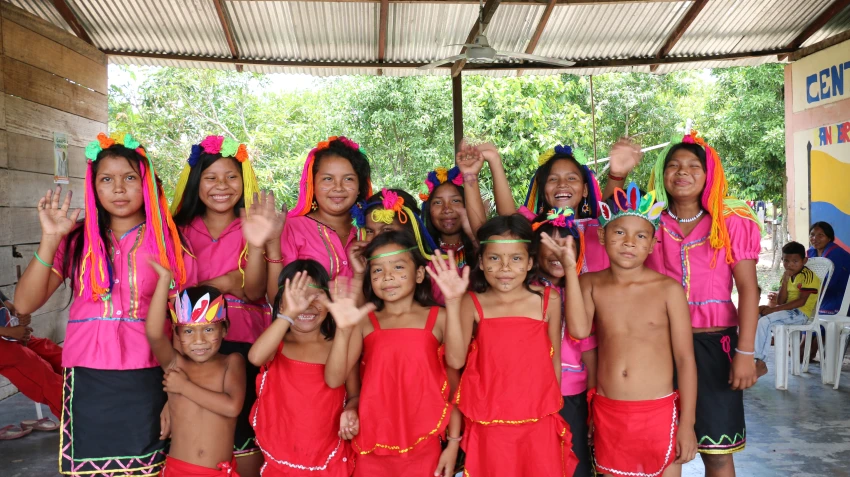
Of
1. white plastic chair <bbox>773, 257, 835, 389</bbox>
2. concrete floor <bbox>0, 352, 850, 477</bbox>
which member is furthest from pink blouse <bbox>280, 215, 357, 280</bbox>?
white plastic chair <bbox>773, 257, 835, 389</bbox>

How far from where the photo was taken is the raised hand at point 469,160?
9.74 ft

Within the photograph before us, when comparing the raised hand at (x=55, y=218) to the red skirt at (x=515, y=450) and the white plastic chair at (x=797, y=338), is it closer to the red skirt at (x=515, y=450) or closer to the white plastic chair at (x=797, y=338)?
the red skirt at (x=515, y=450)

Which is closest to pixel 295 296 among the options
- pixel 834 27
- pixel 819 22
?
pixel 819 22

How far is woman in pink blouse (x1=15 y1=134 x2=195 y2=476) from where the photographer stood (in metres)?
2.35

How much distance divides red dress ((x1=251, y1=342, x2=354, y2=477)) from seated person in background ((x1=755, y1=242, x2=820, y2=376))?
4298mm

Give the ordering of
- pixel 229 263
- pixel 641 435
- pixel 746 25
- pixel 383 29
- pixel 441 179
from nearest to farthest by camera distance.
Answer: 1. pixel 641 435
2. pixel 229 263
3. pixel 441 179
4. pixel 383 29
5. pixel 746 25

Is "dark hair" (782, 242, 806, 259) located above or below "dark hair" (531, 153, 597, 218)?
below

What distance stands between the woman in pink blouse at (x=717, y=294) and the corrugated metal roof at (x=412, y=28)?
3950 millimetres

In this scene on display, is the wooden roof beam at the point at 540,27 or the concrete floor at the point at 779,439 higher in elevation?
the wooden roof beam at the point at 540,27

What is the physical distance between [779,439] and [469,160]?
9.16ft

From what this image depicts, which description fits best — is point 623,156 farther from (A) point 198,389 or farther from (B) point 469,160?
(A) point 198,389

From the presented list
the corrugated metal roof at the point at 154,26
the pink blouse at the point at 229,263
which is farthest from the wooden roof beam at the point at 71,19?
the pink blouse at the point at 229,263

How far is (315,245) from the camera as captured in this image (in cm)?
283

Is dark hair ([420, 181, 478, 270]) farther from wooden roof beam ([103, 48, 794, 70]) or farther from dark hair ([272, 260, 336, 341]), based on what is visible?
wooden roof beam ([103, 48, 794, 70])
